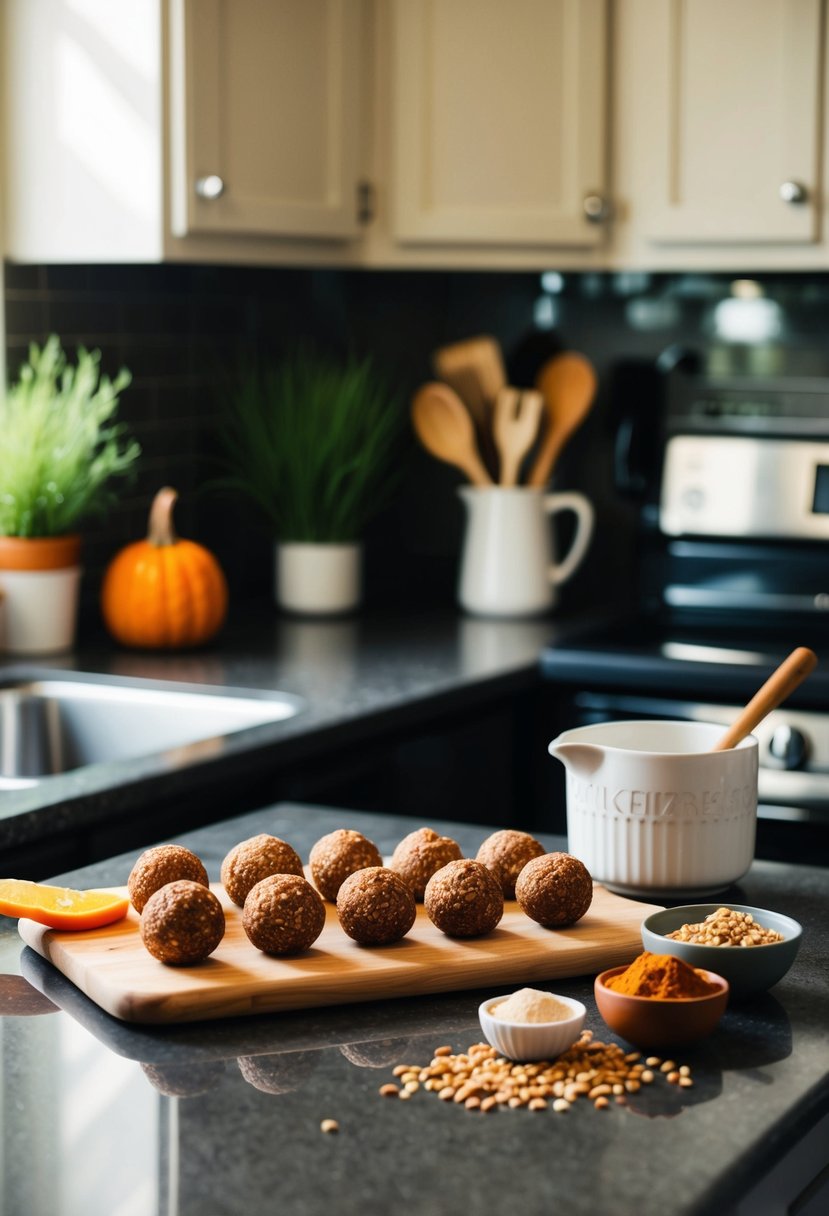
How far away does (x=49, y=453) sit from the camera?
2.43m

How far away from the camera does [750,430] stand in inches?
116

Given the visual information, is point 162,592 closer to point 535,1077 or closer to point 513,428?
point 513,428

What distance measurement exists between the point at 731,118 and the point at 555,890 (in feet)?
5.86

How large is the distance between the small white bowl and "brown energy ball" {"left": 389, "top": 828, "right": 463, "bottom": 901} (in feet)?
0.85

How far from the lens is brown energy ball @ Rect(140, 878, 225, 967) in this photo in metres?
1.12

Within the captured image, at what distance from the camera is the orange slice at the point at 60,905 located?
121cm

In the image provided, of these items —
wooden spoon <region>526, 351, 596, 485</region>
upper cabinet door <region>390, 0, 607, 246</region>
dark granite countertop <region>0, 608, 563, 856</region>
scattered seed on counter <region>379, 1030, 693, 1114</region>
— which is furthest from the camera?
wooden spoon <region>526, 351, 596, 485</region>

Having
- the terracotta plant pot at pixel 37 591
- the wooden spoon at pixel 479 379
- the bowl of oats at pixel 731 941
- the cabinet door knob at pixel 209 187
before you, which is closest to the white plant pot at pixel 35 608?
the terracotta plant pot at pixel 37 591

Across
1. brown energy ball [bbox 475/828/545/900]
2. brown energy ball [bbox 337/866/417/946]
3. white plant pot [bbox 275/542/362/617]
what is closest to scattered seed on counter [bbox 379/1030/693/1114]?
brown energy ball [bbox 337/866/417/946]

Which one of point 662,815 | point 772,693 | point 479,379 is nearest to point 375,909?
point 662,815

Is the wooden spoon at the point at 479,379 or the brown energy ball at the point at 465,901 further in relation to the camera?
the wooden spoon at the point at 479,379

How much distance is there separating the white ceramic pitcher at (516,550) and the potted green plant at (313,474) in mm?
206

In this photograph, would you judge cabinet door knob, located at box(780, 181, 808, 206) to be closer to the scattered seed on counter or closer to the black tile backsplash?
the black tile backsplash

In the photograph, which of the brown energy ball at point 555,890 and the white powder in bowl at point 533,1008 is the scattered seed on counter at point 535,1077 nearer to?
the white powder in bowl at point 533,1008
